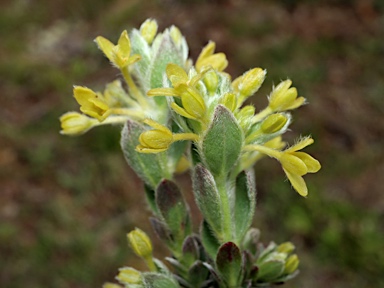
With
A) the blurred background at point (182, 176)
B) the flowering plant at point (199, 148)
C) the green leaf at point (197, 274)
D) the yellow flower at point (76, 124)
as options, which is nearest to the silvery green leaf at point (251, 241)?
the flowering plant at point (199, 148)

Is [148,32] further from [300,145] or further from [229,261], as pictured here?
[229,261]

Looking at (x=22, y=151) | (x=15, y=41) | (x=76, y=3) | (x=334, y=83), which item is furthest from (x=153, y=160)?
(x=76, y=3)


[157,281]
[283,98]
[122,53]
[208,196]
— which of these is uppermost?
[122,53]

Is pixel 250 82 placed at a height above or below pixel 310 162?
above

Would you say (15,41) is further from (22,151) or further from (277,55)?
(277,55)

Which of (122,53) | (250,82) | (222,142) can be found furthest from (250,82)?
(122,53)

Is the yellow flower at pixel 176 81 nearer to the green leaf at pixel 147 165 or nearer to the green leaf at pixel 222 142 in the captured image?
the green leaf at pixel 222 142
